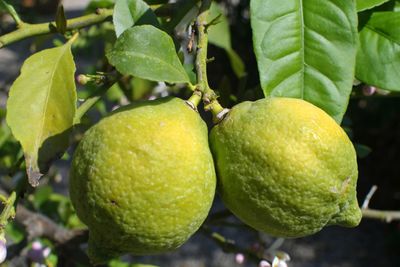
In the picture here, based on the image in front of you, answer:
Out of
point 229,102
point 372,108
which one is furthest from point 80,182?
point 372,108

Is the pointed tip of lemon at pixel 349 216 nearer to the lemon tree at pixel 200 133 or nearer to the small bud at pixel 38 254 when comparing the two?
the lemon tree at pixel 200 133

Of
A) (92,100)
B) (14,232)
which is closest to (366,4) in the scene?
(92,100)

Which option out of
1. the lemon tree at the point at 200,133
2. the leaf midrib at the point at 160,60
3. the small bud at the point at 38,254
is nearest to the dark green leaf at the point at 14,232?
the small bud at the point at 38,254

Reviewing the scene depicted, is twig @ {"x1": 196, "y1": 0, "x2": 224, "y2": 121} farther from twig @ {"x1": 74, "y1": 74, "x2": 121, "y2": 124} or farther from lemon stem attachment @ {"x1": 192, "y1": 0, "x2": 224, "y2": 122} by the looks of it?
twig @ {"x1": 74, "y1": 74, "x2": 121, "y2": 124}

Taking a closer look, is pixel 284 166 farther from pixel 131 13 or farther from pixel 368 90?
pixel 368 90

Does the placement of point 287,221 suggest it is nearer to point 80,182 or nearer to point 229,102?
point 80,182
